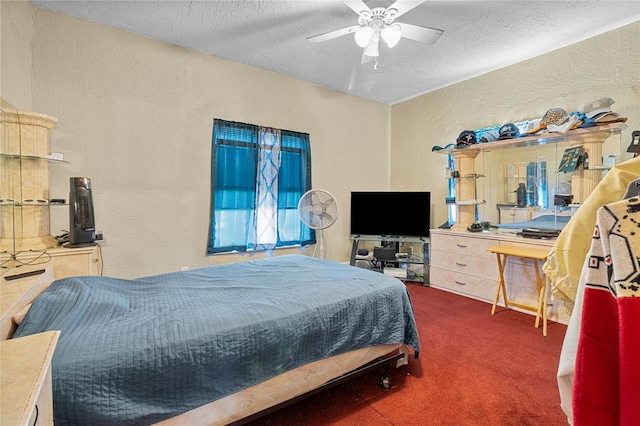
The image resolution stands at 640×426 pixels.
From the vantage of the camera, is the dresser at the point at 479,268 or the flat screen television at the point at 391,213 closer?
the dresser at the point at 479,268

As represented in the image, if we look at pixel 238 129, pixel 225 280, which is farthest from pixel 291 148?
pixel 225 280

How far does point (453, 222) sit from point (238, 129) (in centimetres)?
303

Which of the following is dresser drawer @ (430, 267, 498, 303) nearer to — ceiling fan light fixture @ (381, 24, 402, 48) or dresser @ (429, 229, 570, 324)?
dresser @ (429, 229, 570, 324)

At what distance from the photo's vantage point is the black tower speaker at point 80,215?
2.10 m

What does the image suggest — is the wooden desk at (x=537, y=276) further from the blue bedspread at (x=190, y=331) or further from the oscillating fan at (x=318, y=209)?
the oscillating fan at (x=318, y=209)

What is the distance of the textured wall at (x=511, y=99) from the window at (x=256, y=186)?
1701 millimetres

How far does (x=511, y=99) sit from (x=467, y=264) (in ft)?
6.50

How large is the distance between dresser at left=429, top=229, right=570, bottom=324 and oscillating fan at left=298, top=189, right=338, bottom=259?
1401mm

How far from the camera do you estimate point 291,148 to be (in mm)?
3742

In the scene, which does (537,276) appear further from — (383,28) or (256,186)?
(256,186)

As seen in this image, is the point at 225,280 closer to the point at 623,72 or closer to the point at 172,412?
the point at 172,412

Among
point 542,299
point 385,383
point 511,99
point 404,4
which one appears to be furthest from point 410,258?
point 404,4

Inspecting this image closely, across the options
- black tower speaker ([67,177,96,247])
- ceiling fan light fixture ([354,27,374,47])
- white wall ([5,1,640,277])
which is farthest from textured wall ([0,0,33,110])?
ceiling fan light fixture ([354,27,374,47])

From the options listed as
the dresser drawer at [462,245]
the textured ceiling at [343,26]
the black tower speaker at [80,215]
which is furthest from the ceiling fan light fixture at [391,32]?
the black tower speaker at [80,215]
